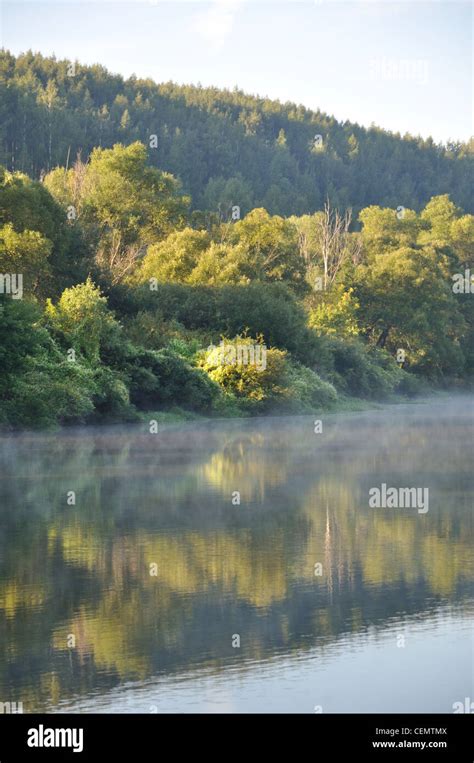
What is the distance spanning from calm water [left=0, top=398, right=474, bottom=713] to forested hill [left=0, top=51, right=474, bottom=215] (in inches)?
3942

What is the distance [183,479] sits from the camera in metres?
23.8

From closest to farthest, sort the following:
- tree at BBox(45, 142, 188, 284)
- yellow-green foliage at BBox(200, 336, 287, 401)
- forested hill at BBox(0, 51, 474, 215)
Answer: yellow-green foliage at BBox(200, 336, 287, 401) → tree at BBox(45, 142, 188, 284) → forested hill at BBox(0, 51, 474, 215)

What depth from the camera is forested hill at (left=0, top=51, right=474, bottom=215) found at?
13100 cm

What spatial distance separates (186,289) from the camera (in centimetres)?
5825

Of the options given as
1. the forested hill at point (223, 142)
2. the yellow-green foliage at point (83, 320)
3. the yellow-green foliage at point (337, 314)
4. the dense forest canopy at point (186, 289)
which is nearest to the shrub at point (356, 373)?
the dense forest canopy at point (186, 289)

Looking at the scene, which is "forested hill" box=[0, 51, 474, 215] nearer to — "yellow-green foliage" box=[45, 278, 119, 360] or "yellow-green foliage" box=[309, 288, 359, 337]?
"yellow-green foliage" box=[309, 288, 359, 337]

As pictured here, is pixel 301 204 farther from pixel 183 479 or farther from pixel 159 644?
pixel 159 644

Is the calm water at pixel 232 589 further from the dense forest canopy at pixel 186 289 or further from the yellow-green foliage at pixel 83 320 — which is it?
the yellow-green foliage at pixel 83 320

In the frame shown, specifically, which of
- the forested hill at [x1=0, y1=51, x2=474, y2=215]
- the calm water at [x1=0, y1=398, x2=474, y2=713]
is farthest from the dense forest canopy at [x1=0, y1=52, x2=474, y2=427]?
the calm water at [x1=0, y1=398, x2=474, y2=713]

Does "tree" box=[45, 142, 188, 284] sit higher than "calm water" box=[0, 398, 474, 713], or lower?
higher

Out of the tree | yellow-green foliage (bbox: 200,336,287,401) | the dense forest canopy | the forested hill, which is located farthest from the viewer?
the forested hill

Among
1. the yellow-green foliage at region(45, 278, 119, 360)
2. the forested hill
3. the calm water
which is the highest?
the forested hill
